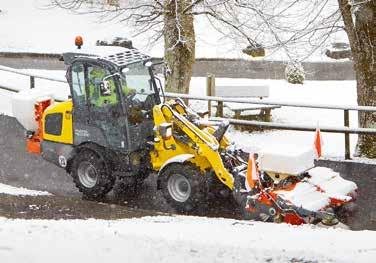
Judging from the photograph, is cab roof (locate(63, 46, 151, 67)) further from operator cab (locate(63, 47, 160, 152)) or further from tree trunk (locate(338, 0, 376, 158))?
tree trunk (locate(338, 0, 376, 158))

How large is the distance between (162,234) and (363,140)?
7.08 m

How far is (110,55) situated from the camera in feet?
35.6

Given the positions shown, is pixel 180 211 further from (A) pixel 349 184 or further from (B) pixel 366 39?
(B) pixel 366 39

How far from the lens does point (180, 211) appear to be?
1020 cm

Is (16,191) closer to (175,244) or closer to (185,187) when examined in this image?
(185,187)

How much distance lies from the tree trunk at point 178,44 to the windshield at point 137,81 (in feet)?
14.6

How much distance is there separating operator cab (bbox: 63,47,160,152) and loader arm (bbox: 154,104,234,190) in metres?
0.42

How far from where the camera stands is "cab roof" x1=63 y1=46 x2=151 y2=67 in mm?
10687

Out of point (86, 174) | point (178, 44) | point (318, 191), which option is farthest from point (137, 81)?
point (178, 44)

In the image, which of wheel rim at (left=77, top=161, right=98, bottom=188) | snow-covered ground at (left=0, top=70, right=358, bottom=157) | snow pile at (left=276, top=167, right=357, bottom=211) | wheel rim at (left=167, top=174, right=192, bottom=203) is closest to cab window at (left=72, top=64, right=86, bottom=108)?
wheel rim at (left=77, top=161, right=98, bottom=188)

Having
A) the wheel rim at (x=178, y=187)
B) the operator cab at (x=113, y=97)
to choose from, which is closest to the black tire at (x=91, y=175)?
the operator cab at (x=113, y=97)

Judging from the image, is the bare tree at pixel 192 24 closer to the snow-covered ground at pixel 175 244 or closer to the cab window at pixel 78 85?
the cab window at pixel 78 85

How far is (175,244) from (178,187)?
3.46m

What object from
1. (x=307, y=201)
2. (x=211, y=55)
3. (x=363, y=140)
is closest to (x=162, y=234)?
(x=307, y=201)
